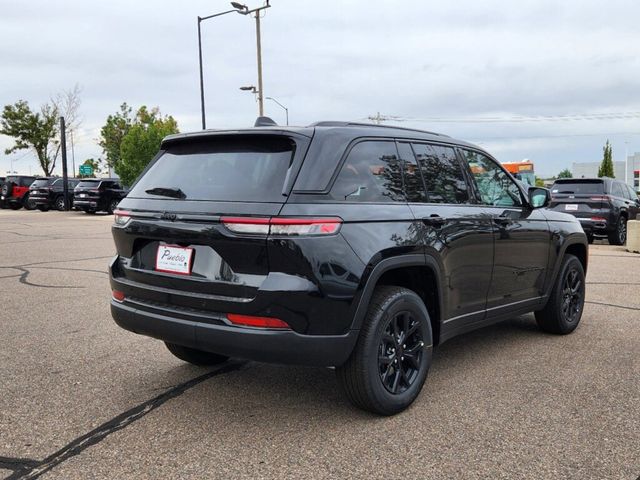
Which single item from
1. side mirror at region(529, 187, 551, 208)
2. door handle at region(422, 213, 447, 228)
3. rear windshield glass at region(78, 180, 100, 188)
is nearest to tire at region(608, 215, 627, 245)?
side mirror at region(529, 187, 551, 208)

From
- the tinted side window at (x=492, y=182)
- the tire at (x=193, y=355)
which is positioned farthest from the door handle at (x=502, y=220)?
the tire at (x=193, y=355)

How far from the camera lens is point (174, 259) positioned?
355 centimetres

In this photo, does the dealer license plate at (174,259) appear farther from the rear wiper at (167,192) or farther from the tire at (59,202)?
the tire at (59,202)

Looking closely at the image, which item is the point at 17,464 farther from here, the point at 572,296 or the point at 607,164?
the point at 607,164

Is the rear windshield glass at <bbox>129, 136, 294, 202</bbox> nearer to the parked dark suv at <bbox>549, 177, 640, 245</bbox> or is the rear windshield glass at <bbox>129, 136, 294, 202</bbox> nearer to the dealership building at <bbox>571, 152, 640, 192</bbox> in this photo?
the parked dark suv at <bbox>549, 177, 640, 245</bbox>

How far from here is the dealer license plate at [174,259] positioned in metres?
3.48

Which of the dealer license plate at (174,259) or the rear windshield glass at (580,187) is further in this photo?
the rear windshield glass at (580,187)

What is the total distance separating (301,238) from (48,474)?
65.2 inches

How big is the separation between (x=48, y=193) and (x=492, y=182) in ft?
104

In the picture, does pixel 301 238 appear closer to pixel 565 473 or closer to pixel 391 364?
pixel 391 364

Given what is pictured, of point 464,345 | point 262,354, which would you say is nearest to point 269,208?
point 262,354

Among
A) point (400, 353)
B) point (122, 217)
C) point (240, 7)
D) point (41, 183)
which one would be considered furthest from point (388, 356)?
point (41, 183)

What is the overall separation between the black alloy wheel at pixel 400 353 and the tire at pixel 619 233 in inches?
486

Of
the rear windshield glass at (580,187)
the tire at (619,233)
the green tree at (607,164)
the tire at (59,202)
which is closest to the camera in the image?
the rear windshield glass at (580,187)
